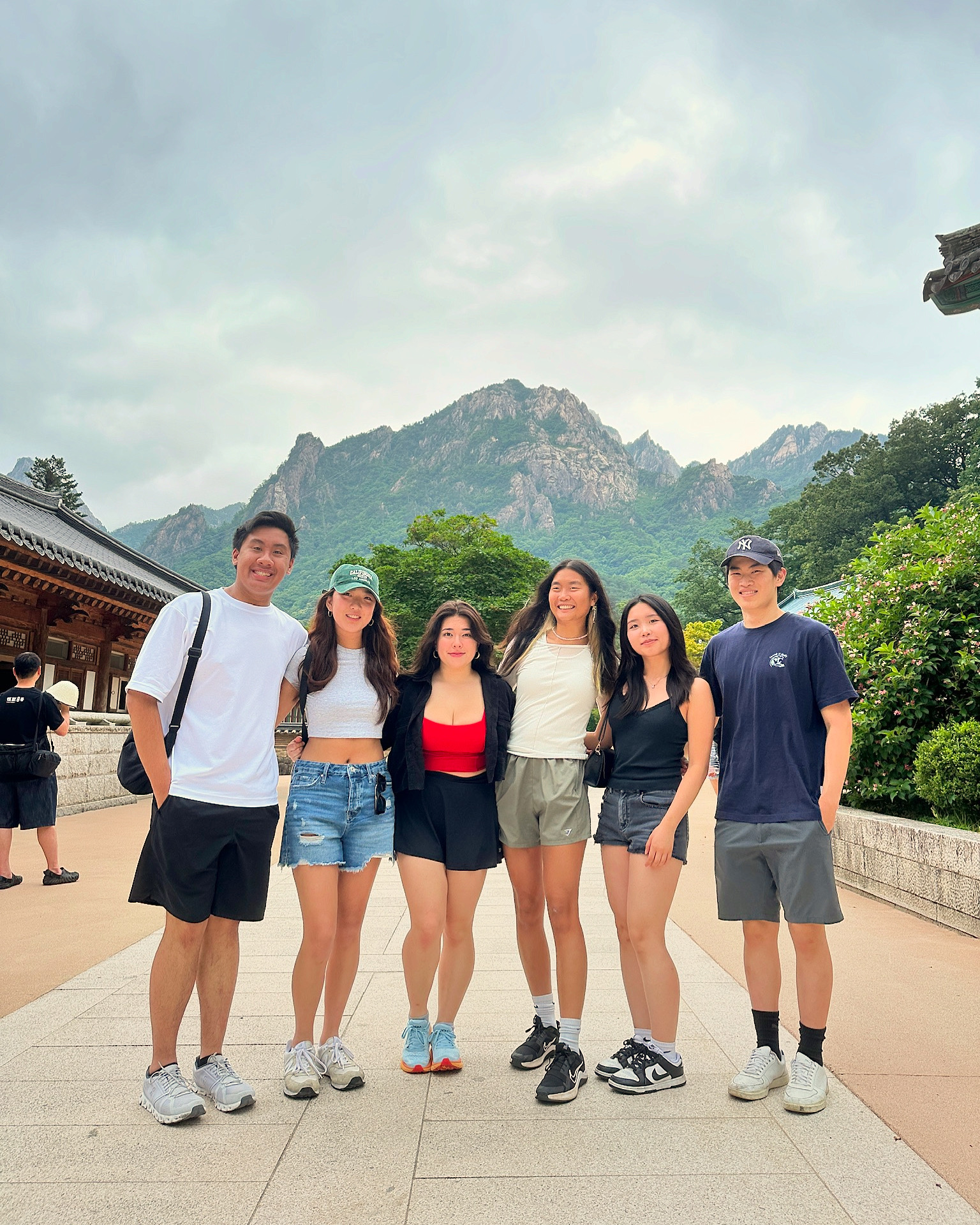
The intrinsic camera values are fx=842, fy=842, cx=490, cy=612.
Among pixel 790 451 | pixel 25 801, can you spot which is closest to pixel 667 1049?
pixel 25 801

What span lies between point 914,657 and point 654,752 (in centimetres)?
443

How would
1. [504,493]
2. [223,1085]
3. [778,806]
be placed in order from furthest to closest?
1. [504,493]
2. [778,806]
3. [223,1085]

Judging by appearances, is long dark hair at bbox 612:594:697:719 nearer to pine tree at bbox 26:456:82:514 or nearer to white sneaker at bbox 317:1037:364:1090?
white sneaker at bbox 317:1037:364:1090

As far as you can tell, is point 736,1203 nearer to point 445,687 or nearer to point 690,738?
point 690,738

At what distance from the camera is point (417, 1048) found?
9.78 feet

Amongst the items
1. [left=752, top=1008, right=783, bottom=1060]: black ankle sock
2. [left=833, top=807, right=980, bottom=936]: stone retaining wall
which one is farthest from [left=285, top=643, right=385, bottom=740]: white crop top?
[left=833, top=807, right=980, bottom=936]: stone retaining wall

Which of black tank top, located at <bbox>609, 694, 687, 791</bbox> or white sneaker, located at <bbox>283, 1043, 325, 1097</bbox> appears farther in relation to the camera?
black tank top, located at <bbox>609, 694, 687, 791</bbox>

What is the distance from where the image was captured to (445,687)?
319cm

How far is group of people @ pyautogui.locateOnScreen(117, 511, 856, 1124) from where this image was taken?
2736 mm

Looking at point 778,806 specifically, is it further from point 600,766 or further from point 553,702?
point 553,702

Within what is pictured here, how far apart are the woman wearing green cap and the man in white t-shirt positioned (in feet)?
0.42

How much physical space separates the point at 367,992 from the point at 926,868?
3688 mm

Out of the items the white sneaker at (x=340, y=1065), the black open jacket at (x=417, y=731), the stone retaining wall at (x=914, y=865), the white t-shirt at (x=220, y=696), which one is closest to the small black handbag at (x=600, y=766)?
the black open jacket at (x=417, y=731)

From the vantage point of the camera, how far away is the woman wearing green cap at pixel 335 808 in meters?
2.86
